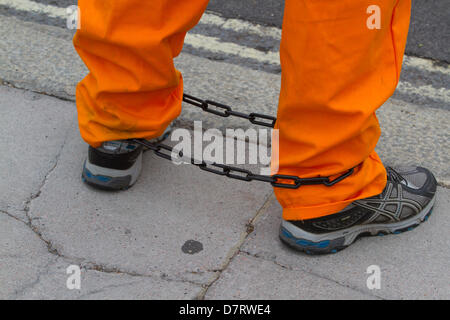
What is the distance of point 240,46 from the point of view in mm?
2670

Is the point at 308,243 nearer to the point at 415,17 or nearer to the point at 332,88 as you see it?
the point at 332,88

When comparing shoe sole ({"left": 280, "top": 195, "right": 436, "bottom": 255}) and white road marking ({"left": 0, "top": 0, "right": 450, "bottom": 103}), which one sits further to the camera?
white road marking ({"left": 0, "top": 0, "right": 450, "bottom": 103})

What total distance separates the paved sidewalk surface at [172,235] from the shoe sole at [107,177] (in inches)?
1.2

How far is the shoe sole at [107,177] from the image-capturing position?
1.78 m

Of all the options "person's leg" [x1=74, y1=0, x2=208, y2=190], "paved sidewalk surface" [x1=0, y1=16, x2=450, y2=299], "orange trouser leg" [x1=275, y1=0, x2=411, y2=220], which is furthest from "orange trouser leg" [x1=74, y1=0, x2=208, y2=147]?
"orange trouser leg" [x1=275, y1=0, x2=411, y2=220]

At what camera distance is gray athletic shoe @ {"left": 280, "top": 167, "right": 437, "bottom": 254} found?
5.30ft

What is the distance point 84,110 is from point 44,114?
0.47 meters

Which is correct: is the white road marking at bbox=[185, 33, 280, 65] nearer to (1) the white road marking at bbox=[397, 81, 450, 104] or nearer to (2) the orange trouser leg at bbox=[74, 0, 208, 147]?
(1) the white road marking at bbox=[397, 81, 450, 104]

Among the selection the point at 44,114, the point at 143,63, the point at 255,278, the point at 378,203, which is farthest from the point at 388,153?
the point at 44,114

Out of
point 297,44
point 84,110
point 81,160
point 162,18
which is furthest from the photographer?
point 81,160

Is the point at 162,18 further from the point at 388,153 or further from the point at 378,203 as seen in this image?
the point at 388,153

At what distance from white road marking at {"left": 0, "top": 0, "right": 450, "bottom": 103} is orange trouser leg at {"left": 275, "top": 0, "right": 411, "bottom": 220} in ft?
3.26

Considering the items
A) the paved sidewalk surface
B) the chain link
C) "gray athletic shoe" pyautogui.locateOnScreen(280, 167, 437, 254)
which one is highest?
the chain link

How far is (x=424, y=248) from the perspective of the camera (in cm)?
166
